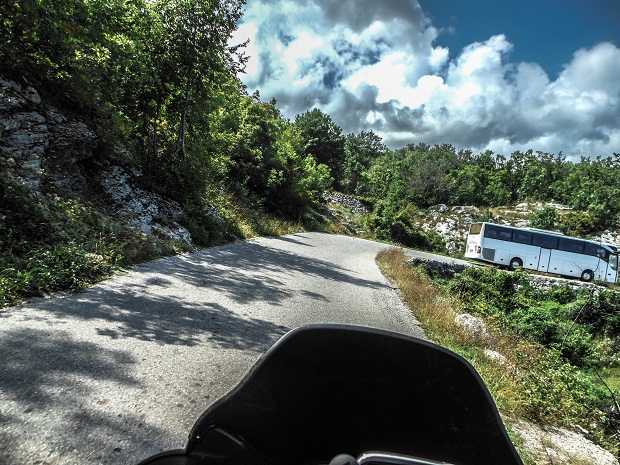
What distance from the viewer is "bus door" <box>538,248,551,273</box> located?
2677 centimetres

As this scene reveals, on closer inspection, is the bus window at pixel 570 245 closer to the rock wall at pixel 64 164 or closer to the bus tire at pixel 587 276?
the bus tire at pixel 587 276

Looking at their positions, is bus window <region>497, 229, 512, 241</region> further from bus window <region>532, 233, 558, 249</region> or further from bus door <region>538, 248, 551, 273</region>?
bus door <region>538, 248, 551, 273</region>

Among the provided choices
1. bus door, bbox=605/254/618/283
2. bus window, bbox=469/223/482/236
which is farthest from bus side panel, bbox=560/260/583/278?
bus window, bbox=469/223/482/236

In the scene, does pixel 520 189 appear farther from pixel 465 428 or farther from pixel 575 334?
pixel 465 428

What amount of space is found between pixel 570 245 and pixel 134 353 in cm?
3186

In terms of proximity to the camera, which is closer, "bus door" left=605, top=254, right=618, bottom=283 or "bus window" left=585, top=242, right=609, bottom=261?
"bus window" left=585, top=242, right=609, bottom=261

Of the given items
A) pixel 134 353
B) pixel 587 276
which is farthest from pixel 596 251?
pixel 134 353

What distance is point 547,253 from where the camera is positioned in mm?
26766

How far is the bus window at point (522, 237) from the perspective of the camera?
88.2ft

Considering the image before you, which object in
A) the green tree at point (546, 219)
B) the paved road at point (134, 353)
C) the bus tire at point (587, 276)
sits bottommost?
the paved road at point (134, 353)

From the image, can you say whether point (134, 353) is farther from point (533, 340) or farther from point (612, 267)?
point (612, 267)

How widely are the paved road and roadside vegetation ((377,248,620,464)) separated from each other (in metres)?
1.41

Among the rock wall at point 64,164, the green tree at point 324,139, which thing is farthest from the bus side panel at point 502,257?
the green tree at point 324,139

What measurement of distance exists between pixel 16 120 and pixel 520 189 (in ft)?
261
